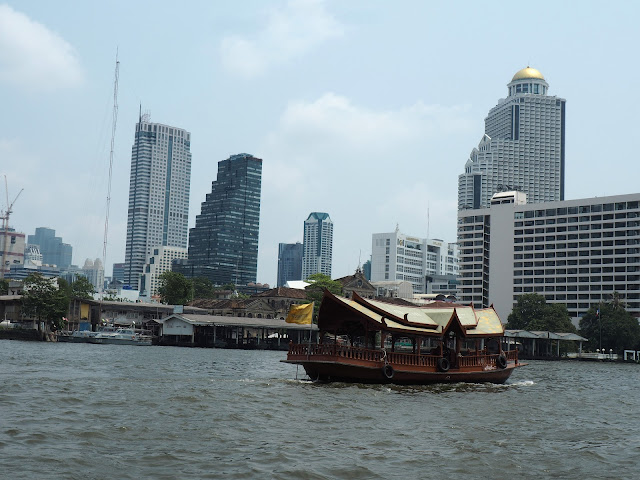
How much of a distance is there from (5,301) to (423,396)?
107 m

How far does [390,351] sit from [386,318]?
2528mm

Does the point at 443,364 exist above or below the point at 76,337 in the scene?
above

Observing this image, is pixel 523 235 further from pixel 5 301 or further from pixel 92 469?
pixel 92 469

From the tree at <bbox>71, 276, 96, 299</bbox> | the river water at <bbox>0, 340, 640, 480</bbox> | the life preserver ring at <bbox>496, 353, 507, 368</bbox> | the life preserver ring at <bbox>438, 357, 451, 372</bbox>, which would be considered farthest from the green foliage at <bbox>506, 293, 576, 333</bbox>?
the river water at <bbox>0, 340, 640, 480</bbox>

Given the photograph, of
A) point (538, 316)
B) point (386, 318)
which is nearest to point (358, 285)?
point (538, 316)

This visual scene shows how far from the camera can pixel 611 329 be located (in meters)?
129

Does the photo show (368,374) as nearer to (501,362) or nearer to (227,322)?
(501,362)

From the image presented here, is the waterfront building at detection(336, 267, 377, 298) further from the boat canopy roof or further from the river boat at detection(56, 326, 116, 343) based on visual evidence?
the boat canopy roof

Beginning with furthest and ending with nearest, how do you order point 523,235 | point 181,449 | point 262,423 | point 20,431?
point 523,235 < point 262,423 < point 20,431 < point 181,449

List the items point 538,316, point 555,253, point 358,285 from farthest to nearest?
1. point 358,285
2. point 555,253
3. point 538,316

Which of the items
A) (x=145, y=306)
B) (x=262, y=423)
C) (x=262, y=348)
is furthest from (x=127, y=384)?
(x=145, y=306)

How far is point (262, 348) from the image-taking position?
124 m

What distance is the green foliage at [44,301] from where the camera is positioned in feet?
360

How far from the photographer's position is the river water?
20234 mm
